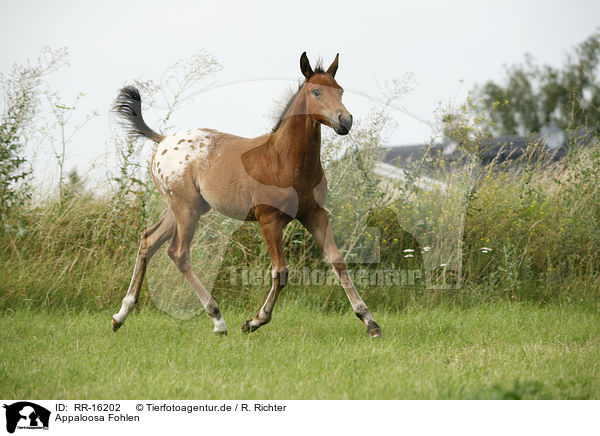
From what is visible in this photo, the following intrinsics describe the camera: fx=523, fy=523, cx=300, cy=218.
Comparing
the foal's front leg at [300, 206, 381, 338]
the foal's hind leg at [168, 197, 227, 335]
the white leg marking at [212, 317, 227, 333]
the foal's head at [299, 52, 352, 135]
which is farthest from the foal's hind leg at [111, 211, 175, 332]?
the foal's head at [299, 52, 352, 135]

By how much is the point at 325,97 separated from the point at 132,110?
2175 mm

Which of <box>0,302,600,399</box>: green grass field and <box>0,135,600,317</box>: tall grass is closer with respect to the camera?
<box>0,302,600,399</box>: green grass field

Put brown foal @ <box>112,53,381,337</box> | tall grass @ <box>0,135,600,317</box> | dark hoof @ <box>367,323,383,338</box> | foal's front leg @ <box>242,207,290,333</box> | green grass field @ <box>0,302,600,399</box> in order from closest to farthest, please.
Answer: green grass field @ <box>0,302,600,399</box>, brown foal @ <box>112,53,381,337</box>, foal's front leg @ <box>242,207,290,333</box>, dark hoof @ <box>367,323,383,338</box>, tall grass @ <box>0,135,600,317</box>

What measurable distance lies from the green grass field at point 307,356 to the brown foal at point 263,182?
0.39 m

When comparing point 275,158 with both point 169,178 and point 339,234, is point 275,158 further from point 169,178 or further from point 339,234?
point 339,234

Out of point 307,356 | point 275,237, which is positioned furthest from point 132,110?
point 307,356

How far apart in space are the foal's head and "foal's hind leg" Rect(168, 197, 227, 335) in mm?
1417

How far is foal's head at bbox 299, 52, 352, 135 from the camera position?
3.82 metres

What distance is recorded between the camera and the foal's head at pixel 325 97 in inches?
151

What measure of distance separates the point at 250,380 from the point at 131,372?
0.82m
